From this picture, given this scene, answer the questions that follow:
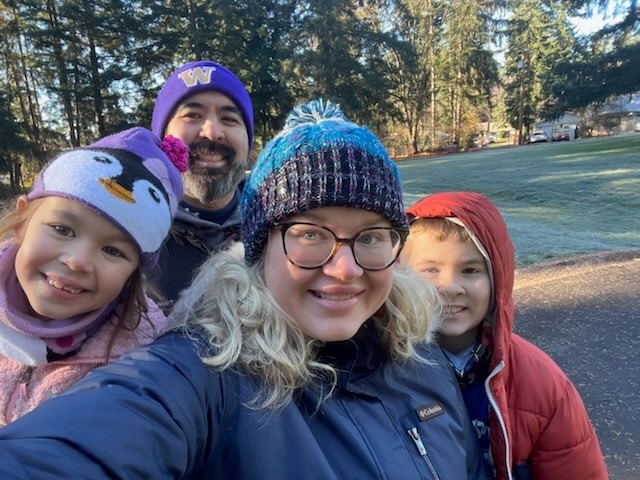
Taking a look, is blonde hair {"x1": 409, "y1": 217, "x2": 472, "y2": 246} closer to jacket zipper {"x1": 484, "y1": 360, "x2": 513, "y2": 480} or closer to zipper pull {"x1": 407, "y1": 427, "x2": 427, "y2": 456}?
jacket zipper {"x1": 484, "y1": 360, "x2": 513, "y2": 480}

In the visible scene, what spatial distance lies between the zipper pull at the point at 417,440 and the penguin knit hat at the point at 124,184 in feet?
3.29

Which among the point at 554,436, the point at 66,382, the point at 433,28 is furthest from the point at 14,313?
the point at 433,28

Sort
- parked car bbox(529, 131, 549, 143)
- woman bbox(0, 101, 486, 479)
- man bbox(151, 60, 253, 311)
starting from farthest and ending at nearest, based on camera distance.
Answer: parked car bbox(529, 131, 549, 143) < man bbox(151, 60, 253, 311) < woman bbox(0, 101, 486, 479)

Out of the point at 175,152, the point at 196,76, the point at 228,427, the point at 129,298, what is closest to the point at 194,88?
the point at 196,76

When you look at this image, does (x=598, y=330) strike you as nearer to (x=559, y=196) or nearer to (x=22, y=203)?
(x=22, y=203)

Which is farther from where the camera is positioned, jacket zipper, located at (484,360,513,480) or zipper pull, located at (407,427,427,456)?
jacket zipper, located at (484,360,513,480)

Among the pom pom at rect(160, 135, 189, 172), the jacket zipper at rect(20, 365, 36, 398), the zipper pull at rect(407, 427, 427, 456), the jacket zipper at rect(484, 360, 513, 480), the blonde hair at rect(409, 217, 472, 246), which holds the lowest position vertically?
the jacket zipper at rect(484, 360, 513, 480)

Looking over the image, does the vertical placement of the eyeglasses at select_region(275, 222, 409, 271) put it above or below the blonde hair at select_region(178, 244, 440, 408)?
above

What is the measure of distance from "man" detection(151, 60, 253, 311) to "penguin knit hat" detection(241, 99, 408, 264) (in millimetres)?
1157

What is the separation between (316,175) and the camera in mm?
1454

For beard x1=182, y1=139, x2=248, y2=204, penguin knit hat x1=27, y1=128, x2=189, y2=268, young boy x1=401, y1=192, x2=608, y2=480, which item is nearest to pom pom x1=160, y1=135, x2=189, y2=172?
penguin knit hat x1=27, y1=128, x2=189, y2=268

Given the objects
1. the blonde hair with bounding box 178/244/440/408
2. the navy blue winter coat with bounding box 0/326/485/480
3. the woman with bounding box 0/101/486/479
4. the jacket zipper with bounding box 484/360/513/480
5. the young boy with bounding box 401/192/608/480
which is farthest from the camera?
the young boy with bounding box 401/192/608/480

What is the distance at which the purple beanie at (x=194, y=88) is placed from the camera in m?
3.02

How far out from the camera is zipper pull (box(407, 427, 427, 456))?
1.43m
